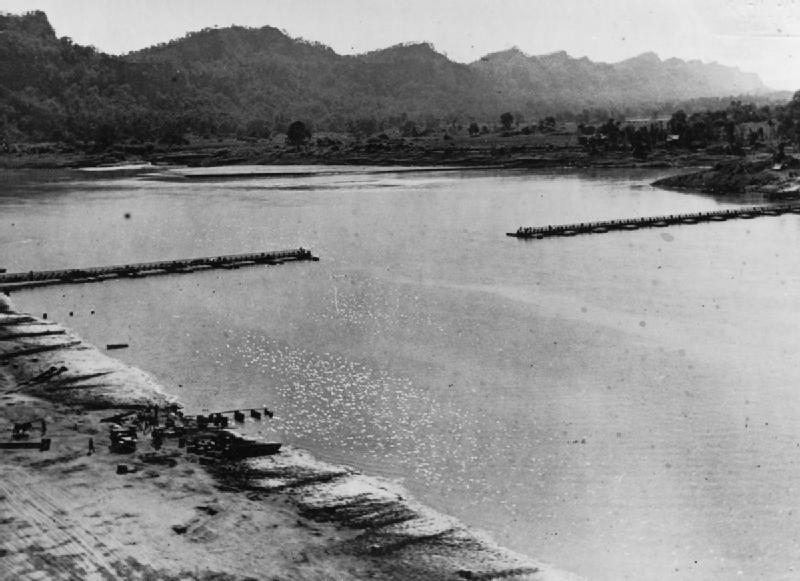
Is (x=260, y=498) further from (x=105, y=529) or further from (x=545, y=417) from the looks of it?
(x=545, y=417)

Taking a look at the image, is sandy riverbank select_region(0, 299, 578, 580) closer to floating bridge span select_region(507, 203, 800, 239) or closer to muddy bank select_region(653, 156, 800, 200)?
floating bridge span select_region(507, 203, 800, 239)

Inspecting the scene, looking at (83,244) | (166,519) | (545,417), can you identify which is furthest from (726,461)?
(83,244)

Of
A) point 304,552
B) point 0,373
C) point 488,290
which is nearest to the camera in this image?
point 304,552

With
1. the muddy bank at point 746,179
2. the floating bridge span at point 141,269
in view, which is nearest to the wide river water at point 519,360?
the floating bridge span at point 141,269

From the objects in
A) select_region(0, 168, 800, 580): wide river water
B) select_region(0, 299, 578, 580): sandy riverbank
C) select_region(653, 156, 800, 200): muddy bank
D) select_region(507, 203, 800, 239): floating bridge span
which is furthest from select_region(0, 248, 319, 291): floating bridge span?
select_region(653, 156, 800, 200): muddy bank

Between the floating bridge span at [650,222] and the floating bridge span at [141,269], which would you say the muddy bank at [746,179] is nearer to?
the floating bridge span at [650,222]

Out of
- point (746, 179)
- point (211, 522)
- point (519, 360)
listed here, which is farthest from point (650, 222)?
point (211, 522)

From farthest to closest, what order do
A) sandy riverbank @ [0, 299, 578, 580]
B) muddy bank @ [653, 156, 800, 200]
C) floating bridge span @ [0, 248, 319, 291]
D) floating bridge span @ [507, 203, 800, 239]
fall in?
muddy bank @ [653, 156, 800, 200] < floating bridge span @ [507, 203, 800, 239] < floating bridge span @ [0, 248, 319, 291] < sandy riverbank @ [0, 299, 578, 580]
